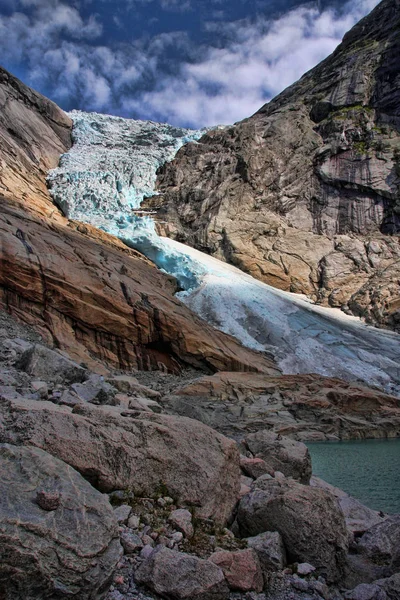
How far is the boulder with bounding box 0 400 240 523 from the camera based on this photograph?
4481 mm

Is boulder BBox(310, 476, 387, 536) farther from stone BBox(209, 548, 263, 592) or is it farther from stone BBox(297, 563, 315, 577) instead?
stone BBox(209, 548, 263, 592)

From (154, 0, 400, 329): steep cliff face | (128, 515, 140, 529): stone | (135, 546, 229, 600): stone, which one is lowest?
(135, 546, 229, 600): stone

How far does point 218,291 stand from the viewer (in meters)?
36.2

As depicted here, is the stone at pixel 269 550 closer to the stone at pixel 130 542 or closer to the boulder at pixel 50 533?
the stone at pixel 130 542

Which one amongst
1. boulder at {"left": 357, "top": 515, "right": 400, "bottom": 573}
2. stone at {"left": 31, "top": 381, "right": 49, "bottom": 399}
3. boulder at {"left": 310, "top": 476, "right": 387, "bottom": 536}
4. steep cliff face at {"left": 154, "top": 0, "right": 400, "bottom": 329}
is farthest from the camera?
steep cliff face at {"left": 154, "top": 0, "right": 400, "bottom": 329}

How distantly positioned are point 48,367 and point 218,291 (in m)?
26.0

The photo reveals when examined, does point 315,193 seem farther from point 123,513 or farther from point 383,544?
point 123,513

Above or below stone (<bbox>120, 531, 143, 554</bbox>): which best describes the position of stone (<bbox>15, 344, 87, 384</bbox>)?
above

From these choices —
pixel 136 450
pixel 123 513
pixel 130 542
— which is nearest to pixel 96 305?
pixel 136 450

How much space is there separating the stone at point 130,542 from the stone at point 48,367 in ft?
22.9

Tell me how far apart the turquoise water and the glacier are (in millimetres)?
9577

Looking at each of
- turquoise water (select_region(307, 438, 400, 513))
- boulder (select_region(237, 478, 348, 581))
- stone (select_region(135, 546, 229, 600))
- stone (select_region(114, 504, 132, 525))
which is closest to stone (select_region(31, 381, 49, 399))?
stone (select_region(114, 504, 132, 525))

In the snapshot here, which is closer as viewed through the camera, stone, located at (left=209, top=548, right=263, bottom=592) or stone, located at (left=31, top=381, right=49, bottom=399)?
stone, located at (left=209, top=548, right=263, bottom=592)

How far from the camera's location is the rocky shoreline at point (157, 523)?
3.21m
